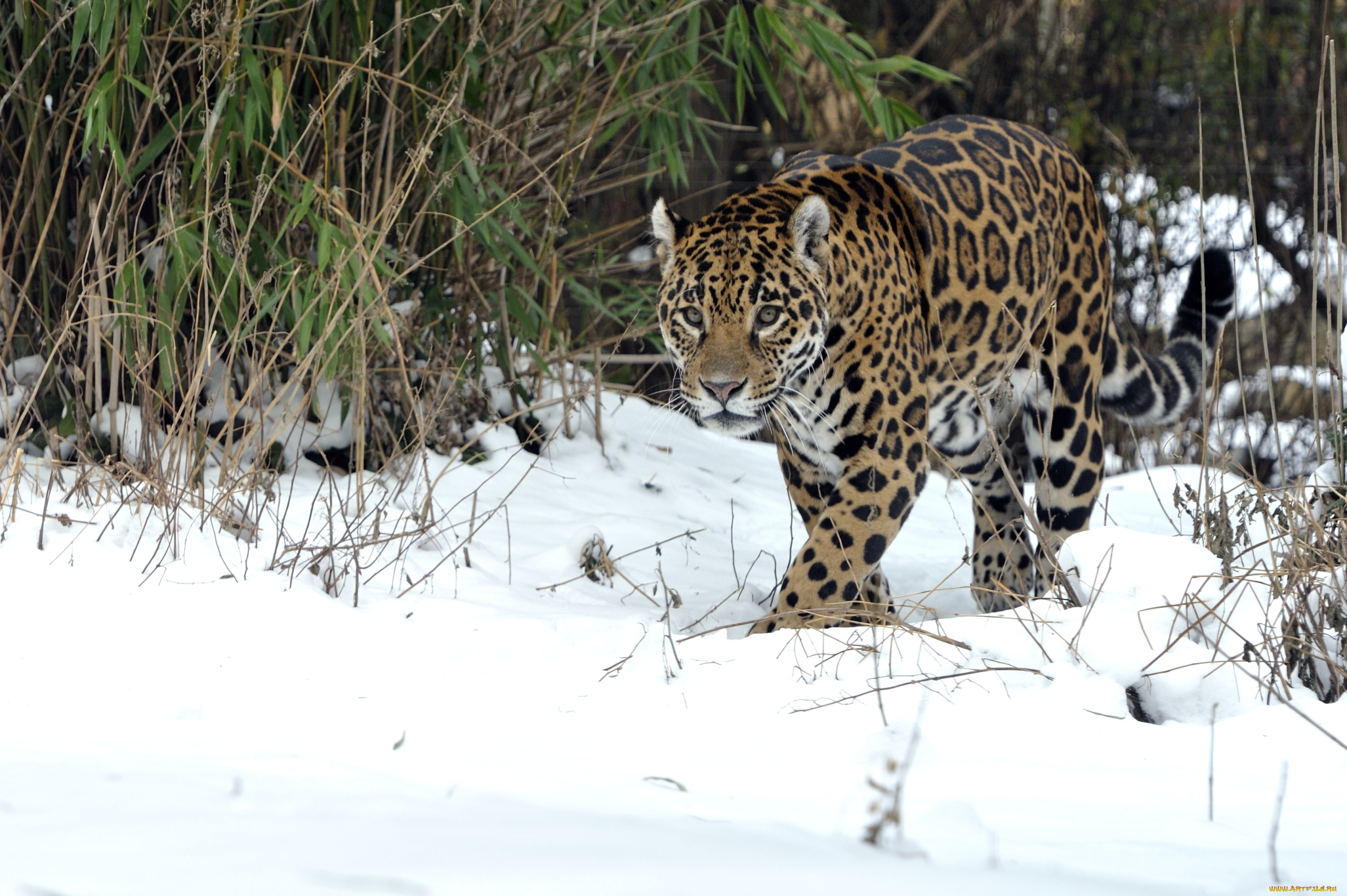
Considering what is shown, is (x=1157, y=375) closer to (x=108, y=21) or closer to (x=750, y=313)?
(x=750, y=313)

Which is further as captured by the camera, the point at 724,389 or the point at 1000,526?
the point at 1000,526

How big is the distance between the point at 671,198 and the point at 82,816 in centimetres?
608

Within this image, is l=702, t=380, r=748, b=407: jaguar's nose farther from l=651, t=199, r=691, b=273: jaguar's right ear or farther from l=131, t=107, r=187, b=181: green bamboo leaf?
l=131, t=107, r=187, b=181: green bamboo leaf

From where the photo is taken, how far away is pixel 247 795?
1547 mm

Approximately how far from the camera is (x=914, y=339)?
11.5 ft

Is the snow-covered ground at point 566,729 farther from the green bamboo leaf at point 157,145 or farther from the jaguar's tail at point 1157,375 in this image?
the jaguar's tail at point 1157,375

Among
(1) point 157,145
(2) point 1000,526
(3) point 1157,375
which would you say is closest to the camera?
(1) point 157,145

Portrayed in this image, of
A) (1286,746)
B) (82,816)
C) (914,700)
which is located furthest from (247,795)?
(1286,746)

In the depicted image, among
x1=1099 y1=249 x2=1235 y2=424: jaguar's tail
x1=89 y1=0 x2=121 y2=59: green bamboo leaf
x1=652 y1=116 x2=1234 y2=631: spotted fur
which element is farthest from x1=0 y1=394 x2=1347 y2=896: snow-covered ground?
x1=1099 y1=249 x2=1235 y2=424: jaguar's tail

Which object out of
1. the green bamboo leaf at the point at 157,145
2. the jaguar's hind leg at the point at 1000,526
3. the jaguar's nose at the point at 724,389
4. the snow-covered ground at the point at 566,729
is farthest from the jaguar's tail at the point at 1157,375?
the green bamboo leaf at the point at 157,145

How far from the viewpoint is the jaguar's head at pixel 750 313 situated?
10.6ft

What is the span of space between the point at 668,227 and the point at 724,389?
553 millimetres

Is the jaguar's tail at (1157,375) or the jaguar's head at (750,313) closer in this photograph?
the jaguar's head at (750,313)

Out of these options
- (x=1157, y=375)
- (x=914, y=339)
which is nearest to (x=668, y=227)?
(x=914, y=339)
